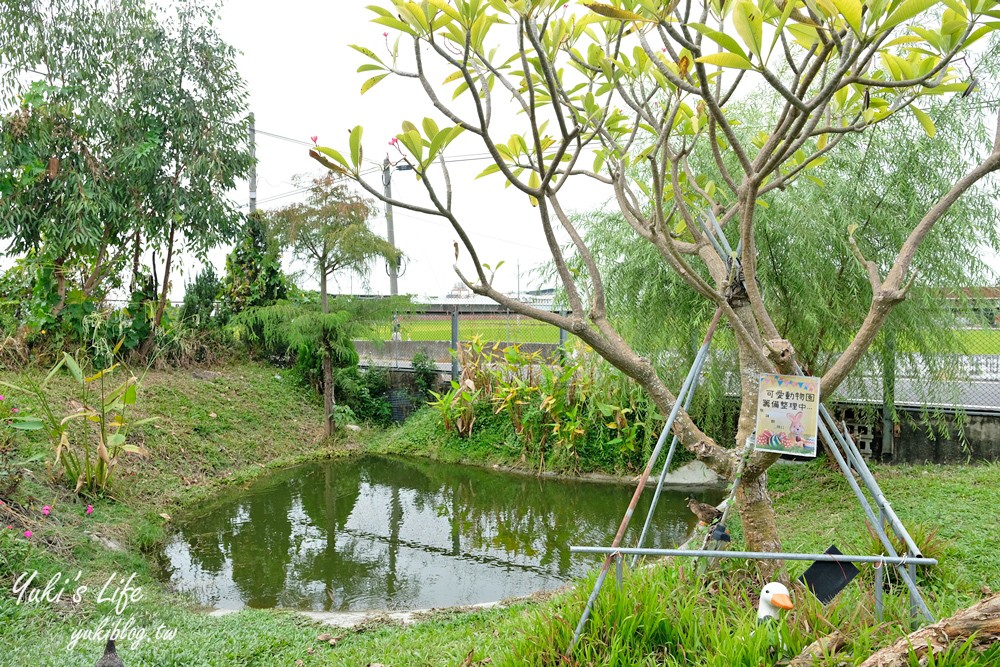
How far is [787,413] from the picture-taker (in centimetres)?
205

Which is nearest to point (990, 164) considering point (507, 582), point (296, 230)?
point (507, 582)

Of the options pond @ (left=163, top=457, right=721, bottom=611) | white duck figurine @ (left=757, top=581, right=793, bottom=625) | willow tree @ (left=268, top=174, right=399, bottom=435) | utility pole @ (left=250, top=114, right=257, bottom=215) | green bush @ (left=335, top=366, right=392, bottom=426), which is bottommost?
pond @ (left=163, top=457, right=721, bottom=611)

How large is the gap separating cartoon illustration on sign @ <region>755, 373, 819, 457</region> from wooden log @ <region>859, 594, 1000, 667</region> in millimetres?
551

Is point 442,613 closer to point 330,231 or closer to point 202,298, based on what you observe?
point 330,231

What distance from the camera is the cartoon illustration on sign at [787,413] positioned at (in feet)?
6.64

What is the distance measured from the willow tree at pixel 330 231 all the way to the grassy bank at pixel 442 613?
2063mm

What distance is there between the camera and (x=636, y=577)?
2.36 m

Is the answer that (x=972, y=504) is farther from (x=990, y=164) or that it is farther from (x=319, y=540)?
(x=319, y=540)

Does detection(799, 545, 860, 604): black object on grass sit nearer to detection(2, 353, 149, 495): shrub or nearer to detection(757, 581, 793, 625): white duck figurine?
detection(757, 581, 793, 625): white duck figurine

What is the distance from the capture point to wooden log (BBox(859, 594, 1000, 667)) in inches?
62.6

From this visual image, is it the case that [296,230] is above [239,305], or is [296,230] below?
above

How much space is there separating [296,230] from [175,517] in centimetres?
311

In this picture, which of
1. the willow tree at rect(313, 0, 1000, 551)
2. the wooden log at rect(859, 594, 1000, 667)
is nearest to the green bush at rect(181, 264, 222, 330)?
the willow tree at rect(313, 0, 1000, 551)

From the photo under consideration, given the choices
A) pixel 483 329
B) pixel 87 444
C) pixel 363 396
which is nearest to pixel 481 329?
pixel 483 329
